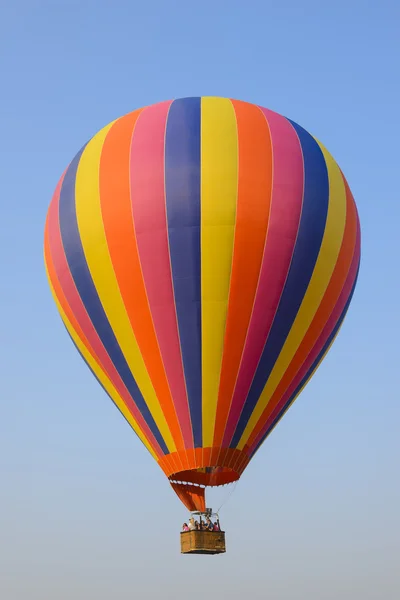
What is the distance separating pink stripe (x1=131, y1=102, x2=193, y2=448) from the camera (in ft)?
80.2

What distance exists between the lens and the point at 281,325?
2481 cm

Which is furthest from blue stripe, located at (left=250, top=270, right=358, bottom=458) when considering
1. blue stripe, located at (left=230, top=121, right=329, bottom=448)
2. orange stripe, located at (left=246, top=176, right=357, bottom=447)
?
blue stripe, located at (left=230, top=121, right=329, bottom=448)

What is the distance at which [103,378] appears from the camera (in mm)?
26172

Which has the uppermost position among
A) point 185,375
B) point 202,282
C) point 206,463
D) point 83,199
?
point 83,199

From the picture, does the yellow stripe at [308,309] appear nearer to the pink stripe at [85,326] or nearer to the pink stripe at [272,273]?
the pink stripe at [272,273]

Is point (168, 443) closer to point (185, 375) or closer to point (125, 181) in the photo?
point (185, 375)

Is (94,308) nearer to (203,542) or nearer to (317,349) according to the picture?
(317,349)

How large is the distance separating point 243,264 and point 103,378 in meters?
4.00

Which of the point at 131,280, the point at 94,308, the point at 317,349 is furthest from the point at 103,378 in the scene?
the point at 317,349

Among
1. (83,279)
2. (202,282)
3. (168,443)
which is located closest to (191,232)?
(202,282)

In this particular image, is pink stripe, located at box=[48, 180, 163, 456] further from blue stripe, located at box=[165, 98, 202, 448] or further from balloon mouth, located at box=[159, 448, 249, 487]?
blue stripe, located at box=[165, 98, 202, 448]

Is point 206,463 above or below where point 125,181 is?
below

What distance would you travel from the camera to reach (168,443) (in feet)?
81.7

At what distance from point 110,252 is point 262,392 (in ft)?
13.1
